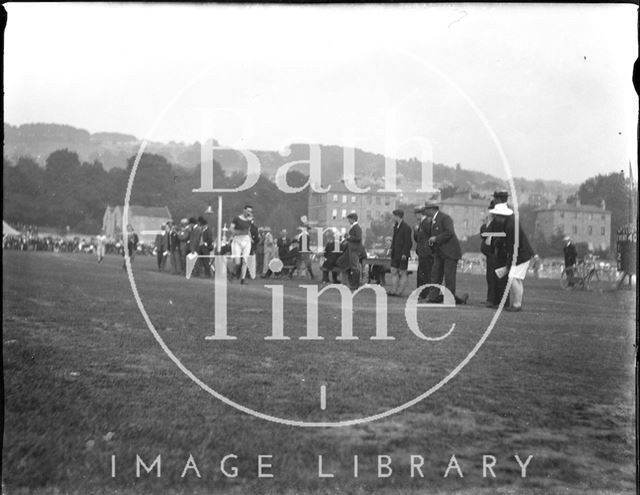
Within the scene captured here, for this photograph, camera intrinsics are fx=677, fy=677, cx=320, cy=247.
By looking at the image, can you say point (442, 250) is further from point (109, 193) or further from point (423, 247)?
point (109, 193)

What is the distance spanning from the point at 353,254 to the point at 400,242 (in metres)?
0.30

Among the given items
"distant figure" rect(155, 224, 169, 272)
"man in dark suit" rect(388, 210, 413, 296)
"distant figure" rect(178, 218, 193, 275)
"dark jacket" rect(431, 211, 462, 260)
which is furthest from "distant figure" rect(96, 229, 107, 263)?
"dark jacket" rect(431, 211, 462, 260)

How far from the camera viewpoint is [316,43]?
3.93 metres

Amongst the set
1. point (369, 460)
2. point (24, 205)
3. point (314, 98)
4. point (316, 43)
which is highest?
point (316, 43)

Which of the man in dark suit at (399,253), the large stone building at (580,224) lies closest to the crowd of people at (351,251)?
the man in dark suit at (399,253)

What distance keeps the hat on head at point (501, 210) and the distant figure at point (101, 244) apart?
2.29 metres

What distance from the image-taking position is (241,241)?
4078mm

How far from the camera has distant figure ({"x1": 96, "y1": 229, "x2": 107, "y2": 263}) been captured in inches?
157

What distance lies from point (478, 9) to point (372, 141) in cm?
→ 96

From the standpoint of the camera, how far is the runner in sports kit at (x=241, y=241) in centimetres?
399

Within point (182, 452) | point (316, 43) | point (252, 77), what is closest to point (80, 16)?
point (252, 77)

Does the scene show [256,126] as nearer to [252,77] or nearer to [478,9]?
[252,77]

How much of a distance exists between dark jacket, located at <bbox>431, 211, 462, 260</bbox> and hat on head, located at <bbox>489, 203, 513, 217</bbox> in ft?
0.84

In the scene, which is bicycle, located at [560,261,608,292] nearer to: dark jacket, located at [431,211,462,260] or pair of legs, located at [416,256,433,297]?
dark jacket, located at [431,211,462,260]
